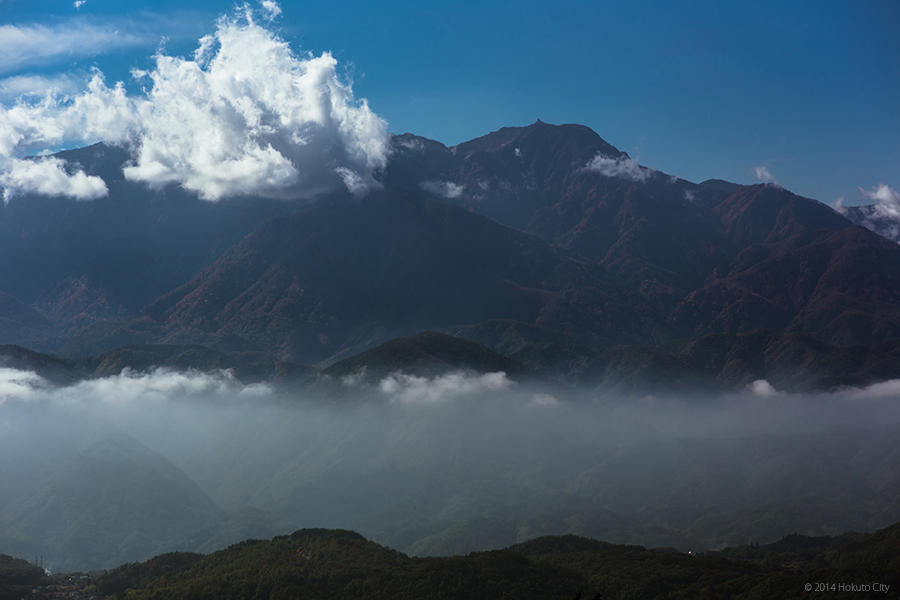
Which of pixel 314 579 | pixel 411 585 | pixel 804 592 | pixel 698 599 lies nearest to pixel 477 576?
pixel 411 585

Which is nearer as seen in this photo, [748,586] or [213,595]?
[213,595]

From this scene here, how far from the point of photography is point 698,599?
197000 mm

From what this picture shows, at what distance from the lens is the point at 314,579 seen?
7584 inches

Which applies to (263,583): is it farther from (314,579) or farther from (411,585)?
(411,585)

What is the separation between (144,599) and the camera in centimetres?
18838

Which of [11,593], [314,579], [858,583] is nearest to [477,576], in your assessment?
[314,579]

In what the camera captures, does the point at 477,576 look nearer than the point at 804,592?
No

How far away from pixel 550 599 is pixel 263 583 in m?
64.9

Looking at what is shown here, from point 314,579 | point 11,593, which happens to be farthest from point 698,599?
point 11,593

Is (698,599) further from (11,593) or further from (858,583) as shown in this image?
(11,593)

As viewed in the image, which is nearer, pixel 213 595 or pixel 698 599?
pixel 213 595

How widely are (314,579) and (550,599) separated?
5396 centimetres

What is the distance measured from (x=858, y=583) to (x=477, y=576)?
85129mm

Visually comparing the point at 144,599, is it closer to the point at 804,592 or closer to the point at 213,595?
the point at 213,595
